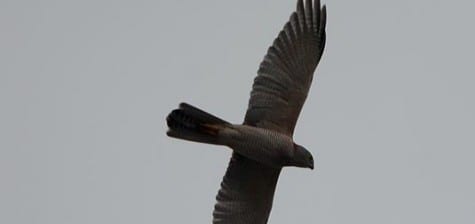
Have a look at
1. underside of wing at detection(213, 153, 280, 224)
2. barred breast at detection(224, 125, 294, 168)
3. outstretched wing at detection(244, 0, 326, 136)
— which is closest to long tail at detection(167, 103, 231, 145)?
barred breast at detection(224, 125, 294, 168)

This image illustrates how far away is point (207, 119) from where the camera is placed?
14695 mm

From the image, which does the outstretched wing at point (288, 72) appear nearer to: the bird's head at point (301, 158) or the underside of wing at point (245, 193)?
the bird's head at point (301, 158)

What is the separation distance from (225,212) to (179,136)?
1886mm

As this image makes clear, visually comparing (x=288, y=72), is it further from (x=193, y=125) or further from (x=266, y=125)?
(x=193, y=125)

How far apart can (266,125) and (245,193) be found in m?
1.26

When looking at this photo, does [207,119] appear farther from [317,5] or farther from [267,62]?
[317,5]

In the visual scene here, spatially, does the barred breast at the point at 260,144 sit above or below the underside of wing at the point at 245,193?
above

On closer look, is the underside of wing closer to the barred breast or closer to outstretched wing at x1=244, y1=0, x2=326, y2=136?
the barred breast

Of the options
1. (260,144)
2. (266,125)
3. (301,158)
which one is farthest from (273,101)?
(301,158)

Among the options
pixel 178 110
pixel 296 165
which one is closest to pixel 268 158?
pixel 296 165

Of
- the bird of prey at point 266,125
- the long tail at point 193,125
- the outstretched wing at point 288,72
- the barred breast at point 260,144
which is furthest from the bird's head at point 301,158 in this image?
the long tail at point 193,125

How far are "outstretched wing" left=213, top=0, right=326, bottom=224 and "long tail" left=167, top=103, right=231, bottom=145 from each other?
57cm

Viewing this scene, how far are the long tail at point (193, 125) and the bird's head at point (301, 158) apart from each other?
1103mm

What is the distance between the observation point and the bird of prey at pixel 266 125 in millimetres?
14742
